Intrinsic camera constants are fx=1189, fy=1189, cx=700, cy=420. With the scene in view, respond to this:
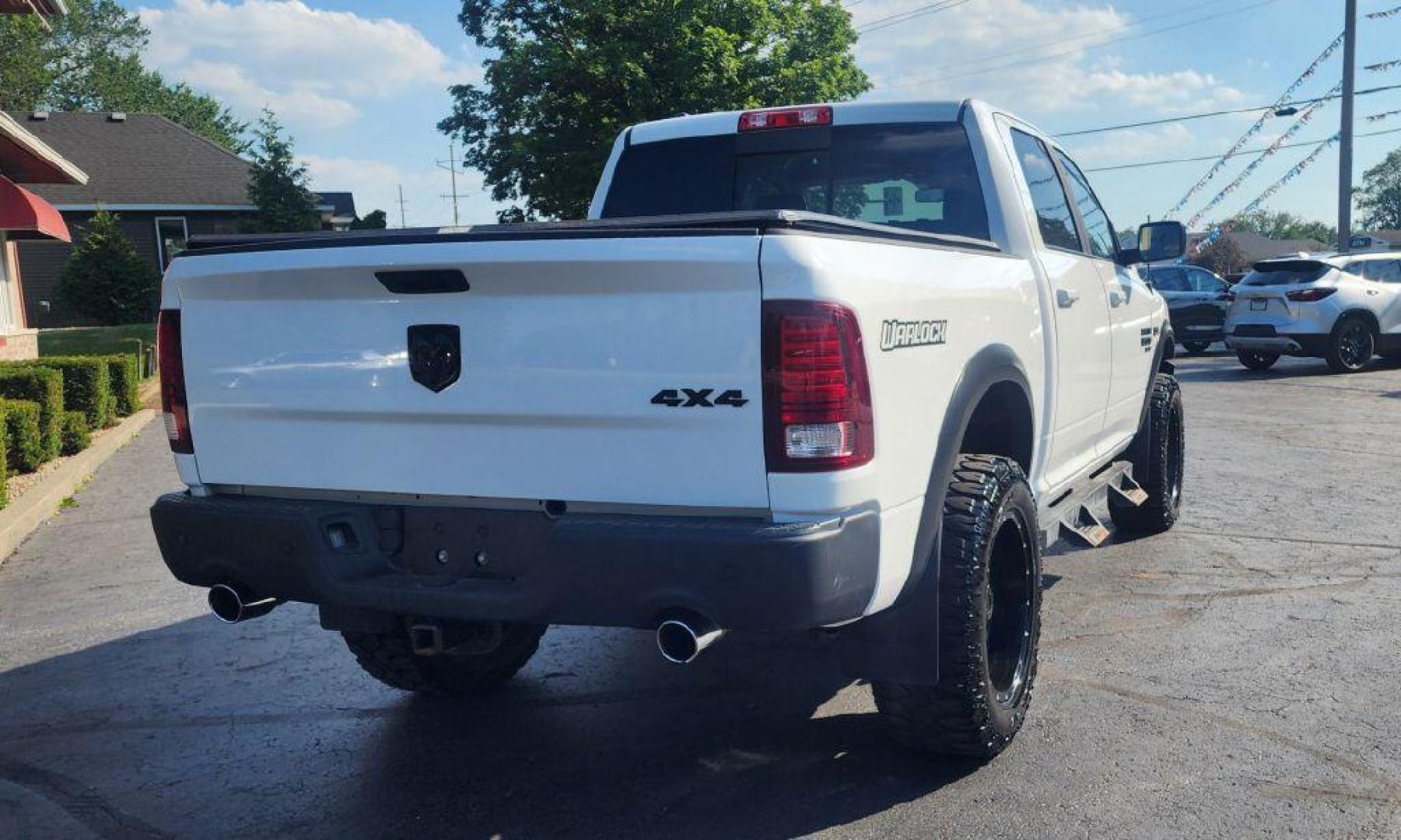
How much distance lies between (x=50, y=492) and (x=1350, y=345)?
1700 centimetres

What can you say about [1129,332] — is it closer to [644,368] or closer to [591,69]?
[644,368]

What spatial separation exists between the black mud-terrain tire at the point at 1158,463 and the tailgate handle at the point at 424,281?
4499mm

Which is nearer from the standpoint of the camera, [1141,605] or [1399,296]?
[1141,605]

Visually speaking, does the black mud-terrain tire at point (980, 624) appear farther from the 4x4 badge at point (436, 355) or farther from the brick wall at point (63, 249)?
the brick wall at point (63, 249)

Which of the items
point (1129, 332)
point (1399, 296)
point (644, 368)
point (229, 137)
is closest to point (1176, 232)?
point (1129, 332)

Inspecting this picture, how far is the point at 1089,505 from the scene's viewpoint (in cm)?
546

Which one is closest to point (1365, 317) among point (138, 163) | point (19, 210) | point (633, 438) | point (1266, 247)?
point (633, 438)

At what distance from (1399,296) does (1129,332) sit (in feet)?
48.0

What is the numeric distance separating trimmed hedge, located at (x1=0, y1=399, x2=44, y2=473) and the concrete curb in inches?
8.1

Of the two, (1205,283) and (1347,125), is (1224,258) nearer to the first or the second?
(1347,125)

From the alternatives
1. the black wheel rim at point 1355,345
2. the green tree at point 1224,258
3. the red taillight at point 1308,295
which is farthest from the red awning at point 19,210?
the green tree at point 1224,258

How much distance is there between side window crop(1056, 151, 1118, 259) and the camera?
5.79 meters

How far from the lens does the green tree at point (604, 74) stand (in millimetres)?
28922

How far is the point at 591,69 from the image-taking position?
28469 millimetres
